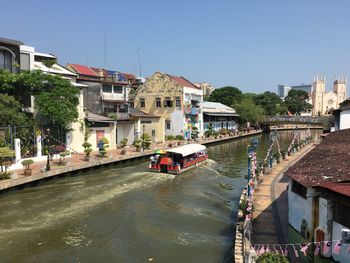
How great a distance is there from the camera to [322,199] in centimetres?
1073

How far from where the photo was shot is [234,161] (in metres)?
40.5

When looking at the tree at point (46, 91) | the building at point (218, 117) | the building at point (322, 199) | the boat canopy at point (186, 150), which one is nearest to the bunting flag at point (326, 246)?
the building at point (322, 199)

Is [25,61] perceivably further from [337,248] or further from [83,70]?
[337,248]

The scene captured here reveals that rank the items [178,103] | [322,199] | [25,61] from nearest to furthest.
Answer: [322,199], [25,61], [178,103]

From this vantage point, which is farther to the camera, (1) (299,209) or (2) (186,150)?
(2) (186,150)

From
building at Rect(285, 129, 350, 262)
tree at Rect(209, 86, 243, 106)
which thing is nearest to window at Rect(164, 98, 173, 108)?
tree at Rect(209, 86, 243, 106)

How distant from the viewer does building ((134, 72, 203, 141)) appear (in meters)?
55.4

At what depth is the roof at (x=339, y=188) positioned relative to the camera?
9.06 metres

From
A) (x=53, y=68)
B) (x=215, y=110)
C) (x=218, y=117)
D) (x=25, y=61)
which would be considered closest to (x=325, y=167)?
(x=25, y=61)

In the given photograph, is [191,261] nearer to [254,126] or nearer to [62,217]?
[62,217]

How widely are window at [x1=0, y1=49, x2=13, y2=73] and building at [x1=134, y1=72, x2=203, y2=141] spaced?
25181 mm

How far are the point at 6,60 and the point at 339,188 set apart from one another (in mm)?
31754

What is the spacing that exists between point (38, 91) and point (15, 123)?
15.3 ft

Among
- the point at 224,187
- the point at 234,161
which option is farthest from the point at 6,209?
the point at 234,161
